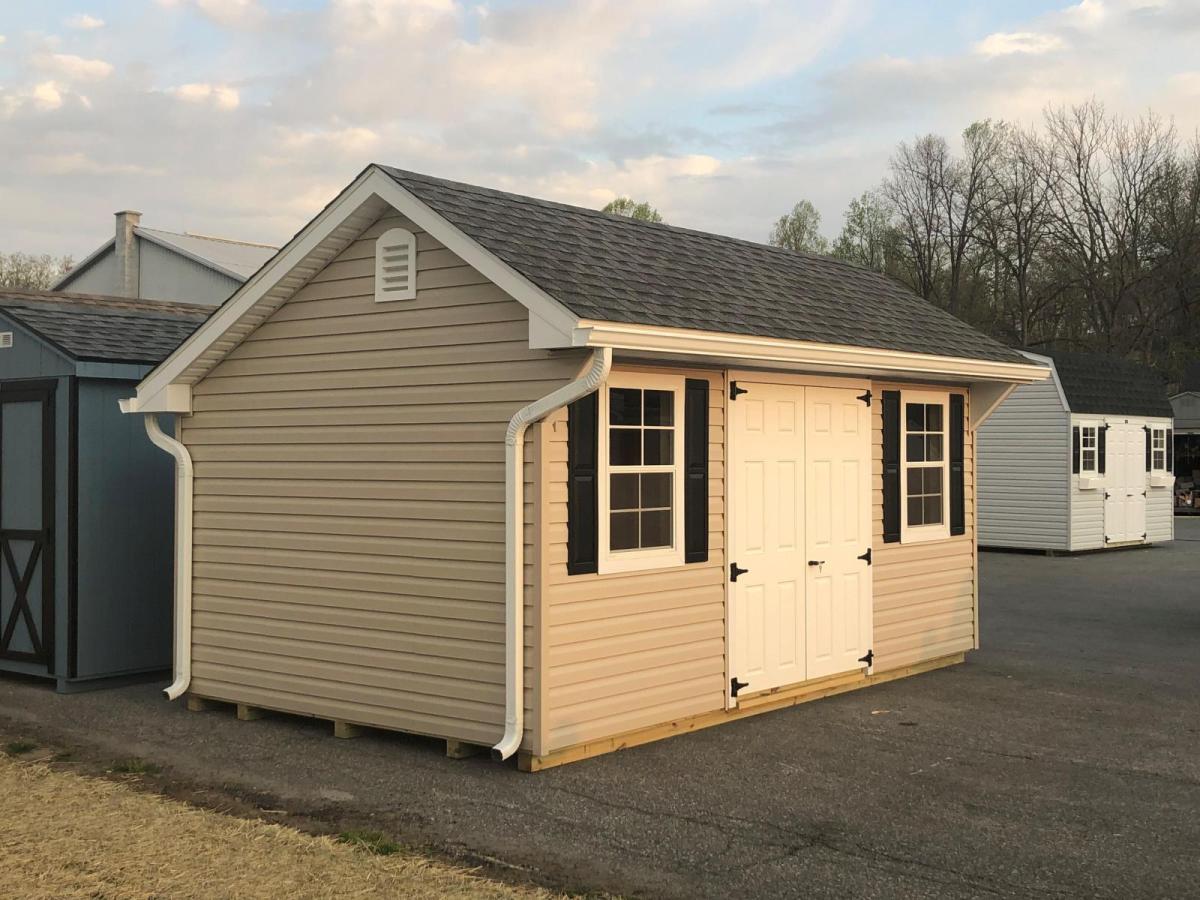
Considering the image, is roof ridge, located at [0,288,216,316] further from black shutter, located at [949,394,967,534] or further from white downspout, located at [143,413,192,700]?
black shutter, located at [949,394,967,534]

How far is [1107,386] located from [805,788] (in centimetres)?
1717

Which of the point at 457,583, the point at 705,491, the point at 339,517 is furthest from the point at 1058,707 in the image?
the point at 339,517

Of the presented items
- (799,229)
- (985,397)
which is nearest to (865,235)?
(799,229)

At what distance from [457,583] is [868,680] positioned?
3.83m

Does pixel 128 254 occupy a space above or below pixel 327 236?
above

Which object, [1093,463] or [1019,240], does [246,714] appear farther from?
[1019,240]

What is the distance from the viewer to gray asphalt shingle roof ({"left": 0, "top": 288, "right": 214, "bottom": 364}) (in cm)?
970

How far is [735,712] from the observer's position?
8.47 meters

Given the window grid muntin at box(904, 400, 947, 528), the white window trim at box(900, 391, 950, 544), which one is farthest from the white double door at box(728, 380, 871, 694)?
the window grid muntin at box(904, 400, 947, 528)

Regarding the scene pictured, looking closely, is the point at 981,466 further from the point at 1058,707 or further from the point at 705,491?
the point at 705,491

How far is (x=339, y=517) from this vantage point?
815 centimetres

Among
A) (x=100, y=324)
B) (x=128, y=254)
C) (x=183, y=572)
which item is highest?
(x=128, y=254)

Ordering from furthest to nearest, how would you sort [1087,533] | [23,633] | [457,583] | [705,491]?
[1087,533] → [23,633] → [705,491] → [457,583]

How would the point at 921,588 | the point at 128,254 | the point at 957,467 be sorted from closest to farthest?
the point at 921,588, the point at 957,467, the point at 128,254
